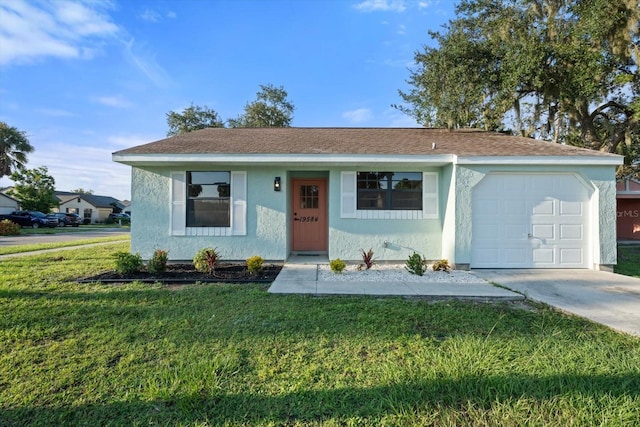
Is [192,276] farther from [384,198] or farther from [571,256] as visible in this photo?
[571,256]

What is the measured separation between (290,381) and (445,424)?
4.12 ft

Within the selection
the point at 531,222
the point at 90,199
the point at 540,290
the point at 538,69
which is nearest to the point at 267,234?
the point at 540,290

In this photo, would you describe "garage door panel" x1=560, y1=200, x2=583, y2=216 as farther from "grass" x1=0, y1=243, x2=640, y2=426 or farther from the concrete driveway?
"grass" x1=0, y1=243, x2=640, y2=426

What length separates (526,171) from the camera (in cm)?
718

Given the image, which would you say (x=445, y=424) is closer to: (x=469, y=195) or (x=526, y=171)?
(x=469, y=195)

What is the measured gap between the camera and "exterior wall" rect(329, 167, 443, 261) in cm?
775

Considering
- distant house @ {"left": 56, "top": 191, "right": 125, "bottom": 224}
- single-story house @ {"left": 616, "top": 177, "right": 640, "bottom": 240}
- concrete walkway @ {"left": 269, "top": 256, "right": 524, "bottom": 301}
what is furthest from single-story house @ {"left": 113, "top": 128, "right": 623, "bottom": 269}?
distant house @ {"left": 56, "top": 191, "right": 125, "bottom": 224}

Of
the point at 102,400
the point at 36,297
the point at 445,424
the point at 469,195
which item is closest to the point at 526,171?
the point at 469,195

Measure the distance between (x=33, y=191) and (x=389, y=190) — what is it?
40569 mm

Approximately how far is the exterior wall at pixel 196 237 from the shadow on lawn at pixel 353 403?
18.0ft

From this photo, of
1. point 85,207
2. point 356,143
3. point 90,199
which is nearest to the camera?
point 356,143

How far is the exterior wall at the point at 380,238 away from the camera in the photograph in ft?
25.4

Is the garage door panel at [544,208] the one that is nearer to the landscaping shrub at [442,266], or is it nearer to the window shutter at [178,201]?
the landscaping shrub at [442,266]

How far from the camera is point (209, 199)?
7.82 meters
